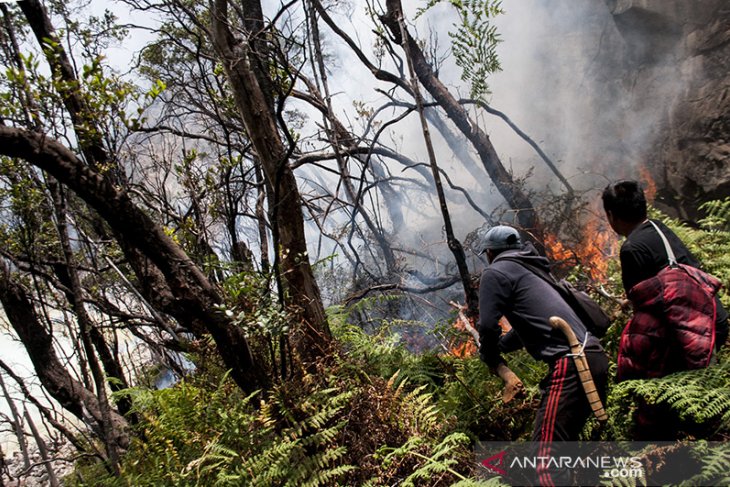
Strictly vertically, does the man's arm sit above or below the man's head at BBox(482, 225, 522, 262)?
below

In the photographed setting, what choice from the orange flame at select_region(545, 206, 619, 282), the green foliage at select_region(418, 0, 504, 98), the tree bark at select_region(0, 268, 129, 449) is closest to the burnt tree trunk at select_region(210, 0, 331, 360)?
the green foliage at select_region(418, 0, 504, 98)

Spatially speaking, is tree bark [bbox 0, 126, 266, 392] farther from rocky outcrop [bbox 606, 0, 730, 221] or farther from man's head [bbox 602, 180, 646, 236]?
rocky outcrop [bbox 606, 0, 730, 221]

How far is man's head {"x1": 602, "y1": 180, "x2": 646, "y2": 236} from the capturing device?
8.39 feet

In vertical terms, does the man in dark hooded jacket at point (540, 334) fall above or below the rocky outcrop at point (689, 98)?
below

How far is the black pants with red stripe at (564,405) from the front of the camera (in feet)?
7.62

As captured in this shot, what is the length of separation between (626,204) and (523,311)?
885 mm

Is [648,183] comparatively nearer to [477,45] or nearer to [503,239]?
[477,45]

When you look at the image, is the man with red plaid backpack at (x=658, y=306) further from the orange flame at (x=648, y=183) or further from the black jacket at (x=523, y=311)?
the orange flame at (x=648, y=183)

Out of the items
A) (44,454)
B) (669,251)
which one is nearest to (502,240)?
(669,251)

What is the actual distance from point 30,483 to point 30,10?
454 inches

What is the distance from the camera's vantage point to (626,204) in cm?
258

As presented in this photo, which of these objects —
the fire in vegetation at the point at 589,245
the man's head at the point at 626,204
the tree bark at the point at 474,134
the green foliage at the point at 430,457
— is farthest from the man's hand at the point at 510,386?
the tree bark at the point at 474,134

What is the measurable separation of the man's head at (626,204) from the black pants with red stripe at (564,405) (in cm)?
82

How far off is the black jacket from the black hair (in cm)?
58
